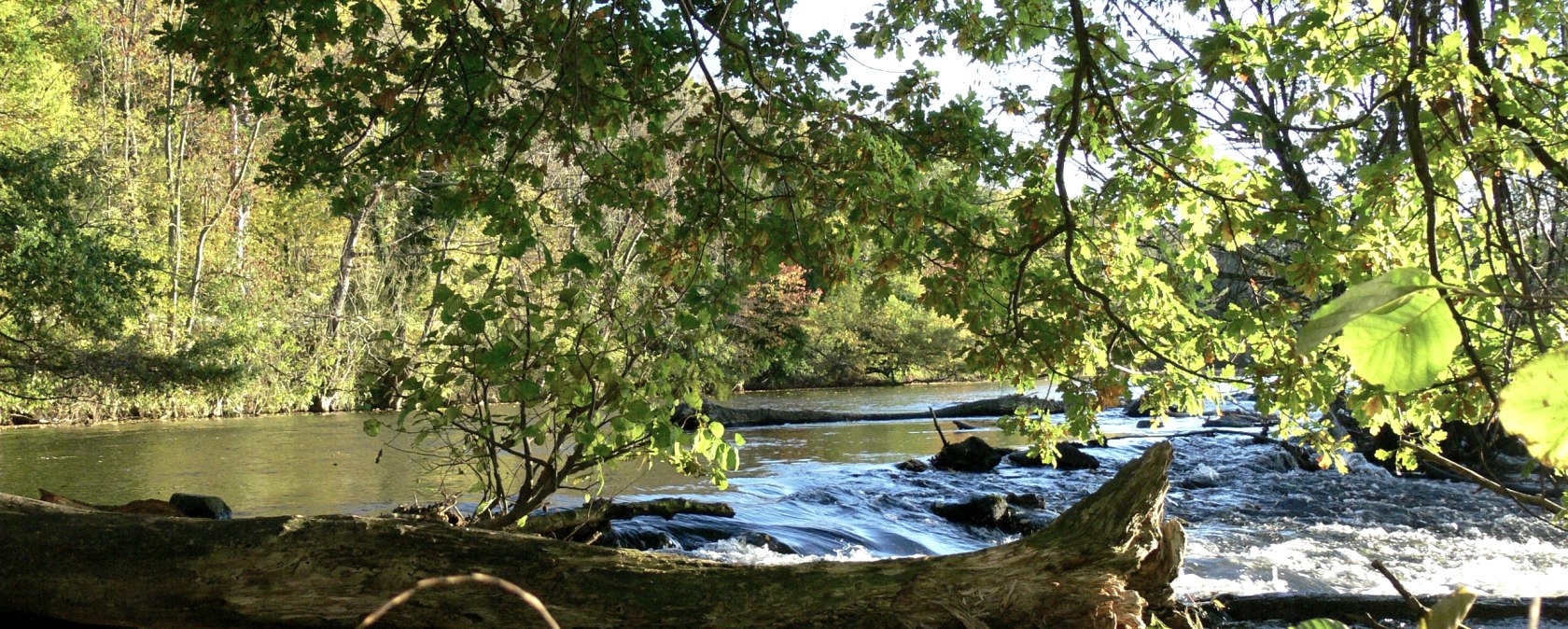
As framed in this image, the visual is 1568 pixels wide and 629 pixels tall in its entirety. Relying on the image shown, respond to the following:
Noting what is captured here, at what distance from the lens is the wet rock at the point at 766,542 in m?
7.93

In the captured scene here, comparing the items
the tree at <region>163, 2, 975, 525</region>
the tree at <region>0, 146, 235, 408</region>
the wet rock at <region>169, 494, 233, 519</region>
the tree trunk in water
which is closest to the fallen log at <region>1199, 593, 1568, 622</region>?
the tree at <region>163, 2, 975, 525</region>

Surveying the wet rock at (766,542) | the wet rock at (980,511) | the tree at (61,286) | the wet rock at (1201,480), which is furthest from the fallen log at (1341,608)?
the tree at (61,286)

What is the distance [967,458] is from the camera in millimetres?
12859

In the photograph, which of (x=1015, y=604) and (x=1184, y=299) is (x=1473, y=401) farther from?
(x=1015, y=604)

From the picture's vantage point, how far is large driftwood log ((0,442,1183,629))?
3537mm

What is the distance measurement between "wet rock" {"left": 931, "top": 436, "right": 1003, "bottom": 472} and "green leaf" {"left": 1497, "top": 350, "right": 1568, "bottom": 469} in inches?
491

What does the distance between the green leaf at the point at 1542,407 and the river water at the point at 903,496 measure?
5.09m

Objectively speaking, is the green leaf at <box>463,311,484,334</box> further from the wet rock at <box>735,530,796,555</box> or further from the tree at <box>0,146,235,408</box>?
the tree at <box>0,146,235,408</box>

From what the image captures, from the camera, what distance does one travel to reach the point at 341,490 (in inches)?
412

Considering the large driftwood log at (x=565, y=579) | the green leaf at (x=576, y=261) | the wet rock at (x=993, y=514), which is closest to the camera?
the large driftwood log at (x=565, y=579)

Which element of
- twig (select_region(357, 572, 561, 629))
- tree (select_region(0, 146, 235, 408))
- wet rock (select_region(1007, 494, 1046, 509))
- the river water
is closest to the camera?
twig (select_region(357, 572, 561, 629))

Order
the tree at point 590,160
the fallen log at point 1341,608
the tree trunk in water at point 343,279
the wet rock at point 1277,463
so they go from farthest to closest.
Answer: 1. the tree trunk in water at point 343,279
2. the wet rock at point 1277,463
3. the fallen log at point 1341,608
4. the tree at point 590,160

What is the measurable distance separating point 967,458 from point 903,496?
2.38 metres

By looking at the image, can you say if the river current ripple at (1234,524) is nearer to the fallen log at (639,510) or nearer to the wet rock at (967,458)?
the fallen log at (639,510)
